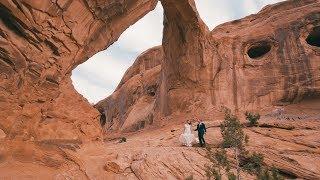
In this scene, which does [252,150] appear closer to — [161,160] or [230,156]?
[230,156]

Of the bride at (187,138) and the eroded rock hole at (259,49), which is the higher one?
the eroded rock hole at (259,49)

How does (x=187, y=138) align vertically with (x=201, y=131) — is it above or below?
below

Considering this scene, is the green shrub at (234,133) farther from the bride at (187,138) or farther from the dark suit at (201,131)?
the bride at (187,138)

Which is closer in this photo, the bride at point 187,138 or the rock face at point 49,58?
the rock face at point 49,58

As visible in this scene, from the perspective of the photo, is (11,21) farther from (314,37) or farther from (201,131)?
(314,37)

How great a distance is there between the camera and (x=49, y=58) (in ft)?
35.8

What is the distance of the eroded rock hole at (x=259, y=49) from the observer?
27.2m

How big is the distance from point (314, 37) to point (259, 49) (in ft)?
12.8

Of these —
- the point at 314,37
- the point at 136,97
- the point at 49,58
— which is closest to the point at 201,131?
the point at 49,58

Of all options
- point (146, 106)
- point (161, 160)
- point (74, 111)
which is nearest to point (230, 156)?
point (161, 160)

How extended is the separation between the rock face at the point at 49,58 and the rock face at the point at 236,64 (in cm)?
1204

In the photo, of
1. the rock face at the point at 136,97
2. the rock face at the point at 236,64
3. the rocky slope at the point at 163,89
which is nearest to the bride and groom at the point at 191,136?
the rocky slope at the point at 163,89

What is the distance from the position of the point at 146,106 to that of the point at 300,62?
13.9 m

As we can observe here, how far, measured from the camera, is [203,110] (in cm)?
2436
